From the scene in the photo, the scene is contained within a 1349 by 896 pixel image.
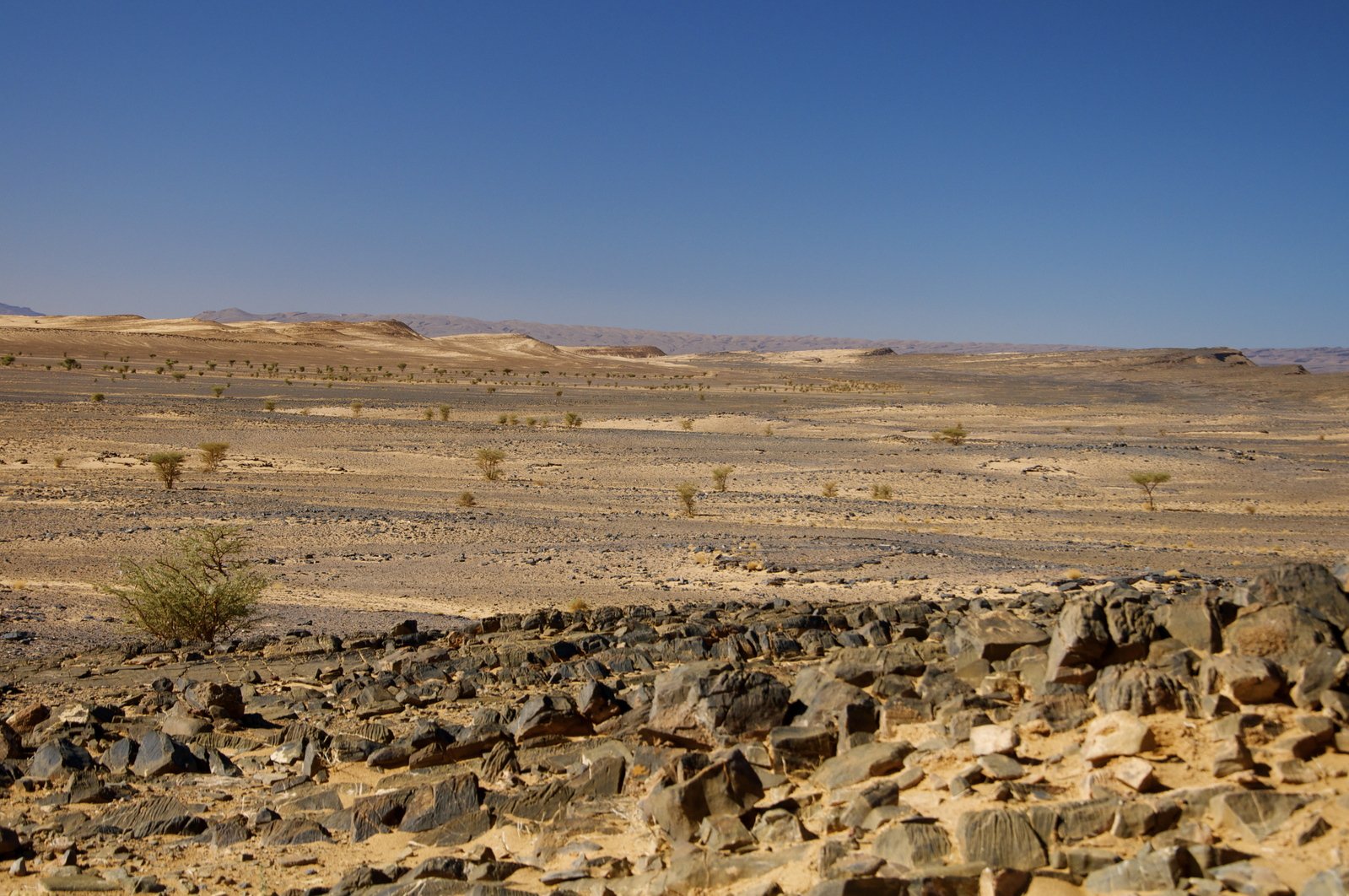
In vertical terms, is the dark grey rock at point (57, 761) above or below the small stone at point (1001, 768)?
below

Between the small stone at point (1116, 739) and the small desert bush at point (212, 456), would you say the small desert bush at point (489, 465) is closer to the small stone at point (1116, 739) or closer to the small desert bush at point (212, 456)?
the small desert bush at point (212, 456)

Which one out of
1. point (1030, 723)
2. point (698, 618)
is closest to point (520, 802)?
point (1030, 723)

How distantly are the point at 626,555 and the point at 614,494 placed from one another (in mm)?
9821

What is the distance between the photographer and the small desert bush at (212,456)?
106 feet

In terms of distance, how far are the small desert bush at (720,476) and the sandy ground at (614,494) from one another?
1.11 feet

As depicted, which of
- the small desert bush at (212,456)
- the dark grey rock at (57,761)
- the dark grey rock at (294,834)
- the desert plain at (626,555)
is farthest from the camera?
the small desert bush at (212,456)

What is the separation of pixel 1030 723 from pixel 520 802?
3220mm

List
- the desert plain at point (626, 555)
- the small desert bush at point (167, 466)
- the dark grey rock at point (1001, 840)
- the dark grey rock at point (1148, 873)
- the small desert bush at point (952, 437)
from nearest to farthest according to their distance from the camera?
1. the dark grey rock at point (1148, 873)
2. the dark grey rock at point (1001, 840)
3. the desert plain at point (626, 555)
4. the small desert bush at point (167, 466)
5. the small desert bush at point (952, 437)

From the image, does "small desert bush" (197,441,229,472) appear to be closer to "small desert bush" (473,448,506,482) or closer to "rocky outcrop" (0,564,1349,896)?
"small desert bush" (473,448,506,482)

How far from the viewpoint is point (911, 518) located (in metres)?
26.6

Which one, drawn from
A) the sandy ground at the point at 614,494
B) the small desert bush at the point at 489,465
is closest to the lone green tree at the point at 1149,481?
the sandy ground at the point at 614,494

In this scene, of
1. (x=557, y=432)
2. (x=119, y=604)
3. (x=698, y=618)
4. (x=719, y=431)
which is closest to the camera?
(x=698, y=618)

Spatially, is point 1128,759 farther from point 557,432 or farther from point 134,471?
point 557,432

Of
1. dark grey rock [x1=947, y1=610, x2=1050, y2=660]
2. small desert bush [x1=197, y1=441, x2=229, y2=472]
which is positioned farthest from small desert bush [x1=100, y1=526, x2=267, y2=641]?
small desert bush [x1=197, y1=441, x2=229, y2=472]
